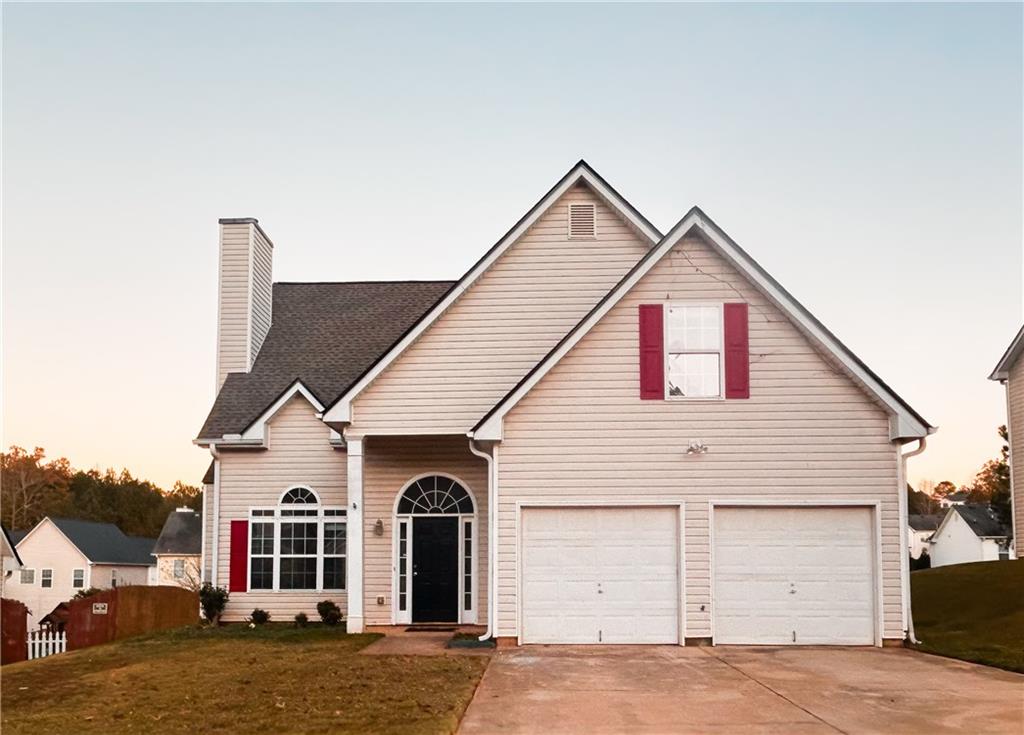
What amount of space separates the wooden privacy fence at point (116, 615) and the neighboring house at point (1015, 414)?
23.1 metres

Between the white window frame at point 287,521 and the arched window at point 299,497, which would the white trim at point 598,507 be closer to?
the white window frame at point 287,521

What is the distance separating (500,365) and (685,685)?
27.6ft

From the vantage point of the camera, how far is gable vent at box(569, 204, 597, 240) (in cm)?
2114

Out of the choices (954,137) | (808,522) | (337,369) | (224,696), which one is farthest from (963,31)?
(224,696)

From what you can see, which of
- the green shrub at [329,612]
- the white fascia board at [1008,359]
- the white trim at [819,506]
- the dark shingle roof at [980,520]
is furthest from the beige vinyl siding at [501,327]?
the dark shingle roof at [980,520]

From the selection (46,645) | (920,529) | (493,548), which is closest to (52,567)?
(46,645)

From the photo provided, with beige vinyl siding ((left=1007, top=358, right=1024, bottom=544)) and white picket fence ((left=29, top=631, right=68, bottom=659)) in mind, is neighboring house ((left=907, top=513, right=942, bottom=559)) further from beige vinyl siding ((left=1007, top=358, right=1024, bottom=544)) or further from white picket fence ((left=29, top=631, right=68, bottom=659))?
white picket fence ((left=29, top=631, right=68, bottom=659))

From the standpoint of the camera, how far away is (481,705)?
38.4ft

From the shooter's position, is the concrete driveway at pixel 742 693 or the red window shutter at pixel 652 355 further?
the red window shutter at pixel 652 355

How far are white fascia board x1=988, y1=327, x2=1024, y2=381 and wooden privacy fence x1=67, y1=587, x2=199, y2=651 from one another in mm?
23070

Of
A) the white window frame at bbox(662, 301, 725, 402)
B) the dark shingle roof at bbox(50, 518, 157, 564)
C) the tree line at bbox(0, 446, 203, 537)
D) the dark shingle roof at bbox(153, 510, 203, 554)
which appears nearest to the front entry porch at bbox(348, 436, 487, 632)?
the white window frame at bbox(662, 301, 725, 402)

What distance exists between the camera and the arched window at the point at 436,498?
2172 cm

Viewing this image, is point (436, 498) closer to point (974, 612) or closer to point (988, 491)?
point (974, 612)

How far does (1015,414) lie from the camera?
31.5 meters
